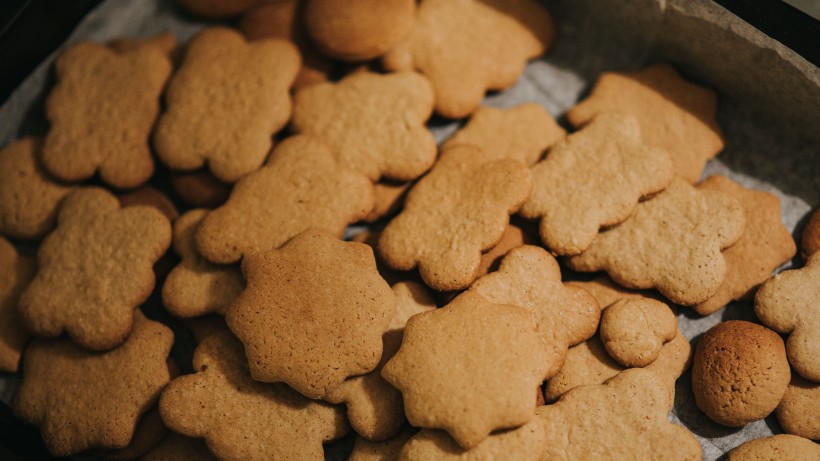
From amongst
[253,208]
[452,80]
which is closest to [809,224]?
[452,80]

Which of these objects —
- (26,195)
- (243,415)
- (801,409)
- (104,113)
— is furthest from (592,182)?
(26,195)

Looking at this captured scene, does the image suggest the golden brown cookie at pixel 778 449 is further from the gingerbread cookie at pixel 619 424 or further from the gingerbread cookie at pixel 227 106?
the gingerbread cookie at pixel 227 106

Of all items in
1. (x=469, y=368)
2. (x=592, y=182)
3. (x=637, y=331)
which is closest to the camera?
(x=469, y=368)

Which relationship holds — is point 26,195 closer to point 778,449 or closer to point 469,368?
point 469,368

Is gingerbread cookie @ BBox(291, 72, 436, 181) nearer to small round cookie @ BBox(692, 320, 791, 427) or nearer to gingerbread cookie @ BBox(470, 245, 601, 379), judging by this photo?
gingerbread cookie @ BBox(470, 245, 601, 379)

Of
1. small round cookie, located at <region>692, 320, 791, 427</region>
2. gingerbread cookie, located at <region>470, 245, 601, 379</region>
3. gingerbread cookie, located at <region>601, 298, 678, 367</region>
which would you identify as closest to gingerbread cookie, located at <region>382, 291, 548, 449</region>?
gingerbread cookie, located at <region>470, 245, 601, 379</region>
